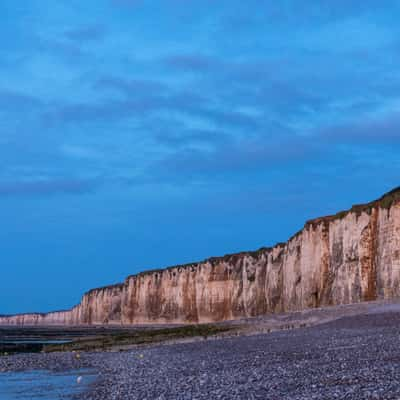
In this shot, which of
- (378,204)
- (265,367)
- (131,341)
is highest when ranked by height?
(378,204)

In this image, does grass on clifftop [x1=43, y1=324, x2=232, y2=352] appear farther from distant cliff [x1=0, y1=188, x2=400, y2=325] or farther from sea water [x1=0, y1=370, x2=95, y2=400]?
distant cliff [x1=0, y1=188, x2=400, y2=325]

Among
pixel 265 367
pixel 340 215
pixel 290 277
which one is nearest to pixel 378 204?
pixel 340 215

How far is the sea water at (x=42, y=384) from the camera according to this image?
14.3 m

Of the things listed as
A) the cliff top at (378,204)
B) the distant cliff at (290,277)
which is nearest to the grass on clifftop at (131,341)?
the distant cliff at (290,277)

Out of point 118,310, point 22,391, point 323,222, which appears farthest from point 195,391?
point 118,310

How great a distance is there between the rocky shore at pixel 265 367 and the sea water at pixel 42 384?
440 mm

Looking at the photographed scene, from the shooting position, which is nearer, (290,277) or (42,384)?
(42,384)

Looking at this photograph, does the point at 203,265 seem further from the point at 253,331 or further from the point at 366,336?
the point at 366,336

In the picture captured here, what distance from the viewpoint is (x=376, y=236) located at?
4406cm

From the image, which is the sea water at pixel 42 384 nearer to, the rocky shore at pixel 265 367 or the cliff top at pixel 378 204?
the rocky shore at pixel 265 367

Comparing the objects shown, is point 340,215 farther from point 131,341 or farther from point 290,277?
point 131,341

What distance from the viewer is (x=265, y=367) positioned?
564 inches

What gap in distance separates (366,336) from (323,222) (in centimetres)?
3418

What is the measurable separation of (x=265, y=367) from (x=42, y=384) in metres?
5.63
